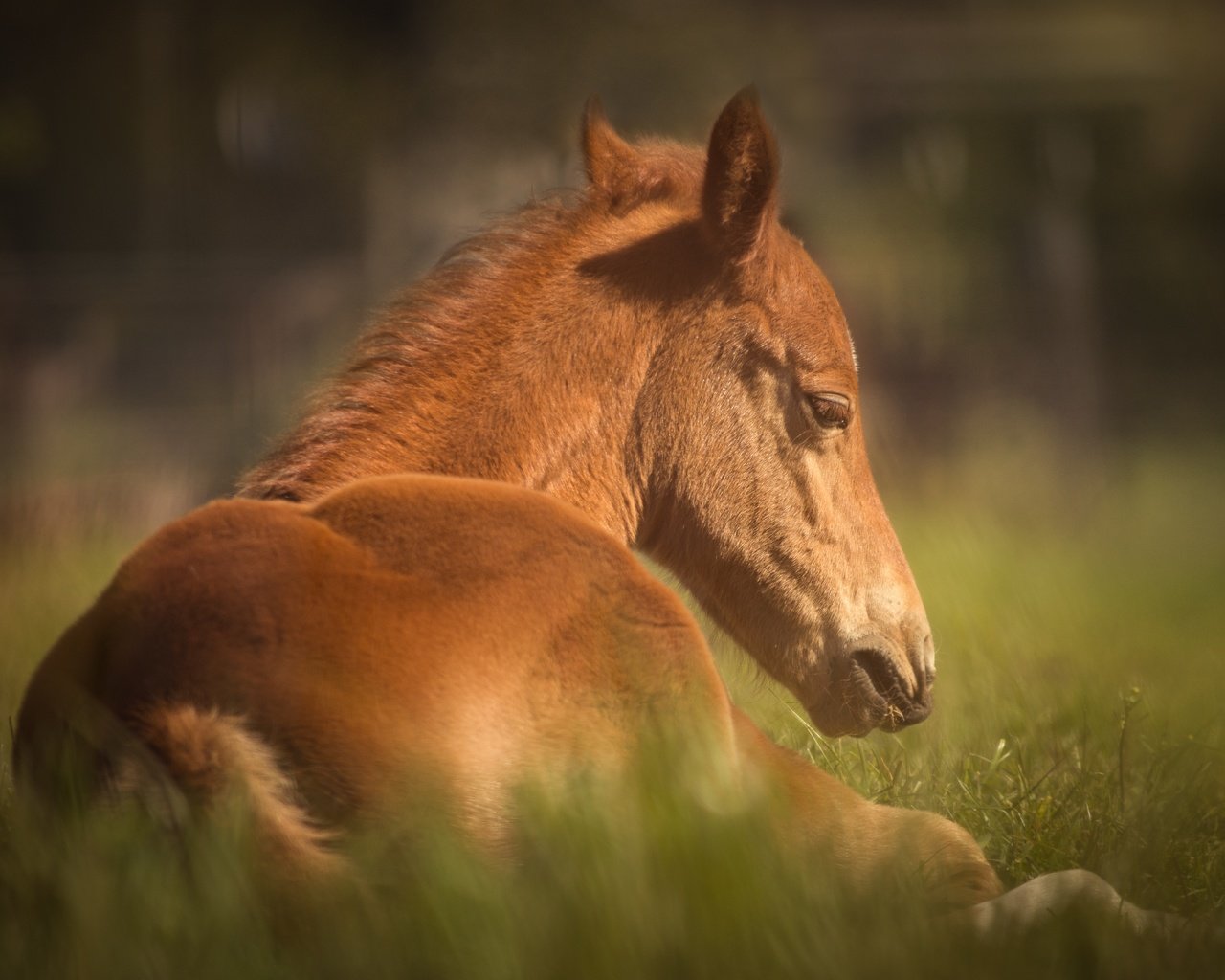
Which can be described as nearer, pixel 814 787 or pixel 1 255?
pixel 814 787

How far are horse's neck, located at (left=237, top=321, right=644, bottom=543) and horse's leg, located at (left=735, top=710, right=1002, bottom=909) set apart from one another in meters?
0.65

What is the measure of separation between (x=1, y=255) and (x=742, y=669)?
13.1 metres

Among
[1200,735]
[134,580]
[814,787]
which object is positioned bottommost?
[1200,735]

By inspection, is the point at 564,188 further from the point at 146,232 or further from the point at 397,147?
the point at 146,232

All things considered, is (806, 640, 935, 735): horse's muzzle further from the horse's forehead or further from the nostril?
the horse's forehead

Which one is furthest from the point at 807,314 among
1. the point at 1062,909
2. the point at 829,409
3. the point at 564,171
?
the point at 564,171

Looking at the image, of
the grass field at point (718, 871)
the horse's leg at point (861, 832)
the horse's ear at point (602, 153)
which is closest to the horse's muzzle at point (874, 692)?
the grass field at point (718, 871)

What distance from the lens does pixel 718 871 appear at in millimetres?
1818

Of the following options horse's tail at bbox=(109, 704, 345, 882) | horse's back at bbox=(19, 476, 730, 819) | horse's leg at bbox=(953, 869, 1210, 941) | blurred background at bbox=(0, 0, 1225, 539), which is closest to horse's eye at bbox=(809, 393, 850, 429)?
horse's back at bbox=(19, 476, 730, 819)

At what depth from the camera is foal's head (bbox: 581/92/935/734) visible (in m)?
2.95

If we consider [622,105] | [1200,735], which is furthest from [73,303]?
[1200,735]

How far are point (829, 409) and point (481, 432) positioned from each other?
0.76 metres

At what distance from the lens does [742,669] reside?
354 cm

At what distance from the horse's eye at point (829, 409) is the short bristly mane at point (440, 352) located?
56 centimetres
